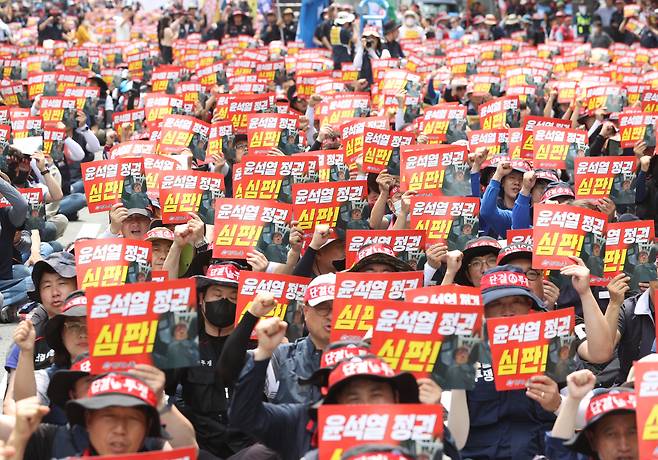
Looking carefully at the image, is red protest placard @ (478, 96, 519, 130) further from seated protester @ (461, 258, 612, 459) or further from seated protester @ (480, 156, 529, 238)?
seated protester @ (461, 258, 612, 459)

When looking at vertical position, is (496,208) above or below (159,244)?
below

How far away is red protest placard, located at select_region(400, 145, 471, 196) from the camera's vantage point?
10.5 metres

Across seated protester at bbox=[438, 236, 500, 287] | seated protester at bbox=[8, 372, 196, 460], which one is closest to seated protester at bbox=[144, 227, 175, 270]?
seated protester at bbox=[438, 236, 500, 287]

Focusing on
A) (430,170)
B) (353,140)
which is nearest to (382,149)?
(353,140)

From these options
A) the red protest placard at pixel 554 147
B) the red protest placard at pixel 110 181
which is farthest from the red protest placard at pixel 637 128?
the red protest placard at pixel 110 181

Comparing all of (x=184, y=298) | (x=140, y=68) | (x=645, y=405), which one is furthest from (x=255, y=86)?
(x=645, y=405)

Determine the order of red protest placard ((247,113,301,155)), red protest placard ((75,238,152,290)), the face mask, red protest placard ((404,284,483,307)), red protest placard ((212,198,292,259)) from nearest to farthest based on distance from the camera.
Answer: red protest placard ((404,284,483,307)), red protest placard ((75,238,152,290)), red protest placard ((212,198,292,259)), the face mask, red protest placard ((247,113,301,155))

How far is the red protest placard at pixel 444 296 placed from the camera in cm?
659

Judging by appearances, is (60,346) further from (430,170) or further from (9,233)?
(9,233)

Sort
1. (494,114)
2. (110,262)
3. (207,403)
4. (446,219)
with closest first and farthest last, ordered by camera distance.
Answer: (207,403) → (110,262) → (446,219) → (494,114)

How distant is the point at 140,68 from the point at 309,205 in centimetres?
1468

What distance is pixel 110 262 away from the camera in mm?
7883

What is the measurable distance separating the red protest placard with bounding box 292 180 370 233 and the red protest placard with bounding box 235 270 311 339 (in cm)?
176

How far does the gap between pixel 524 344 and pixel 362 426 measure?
166cm
